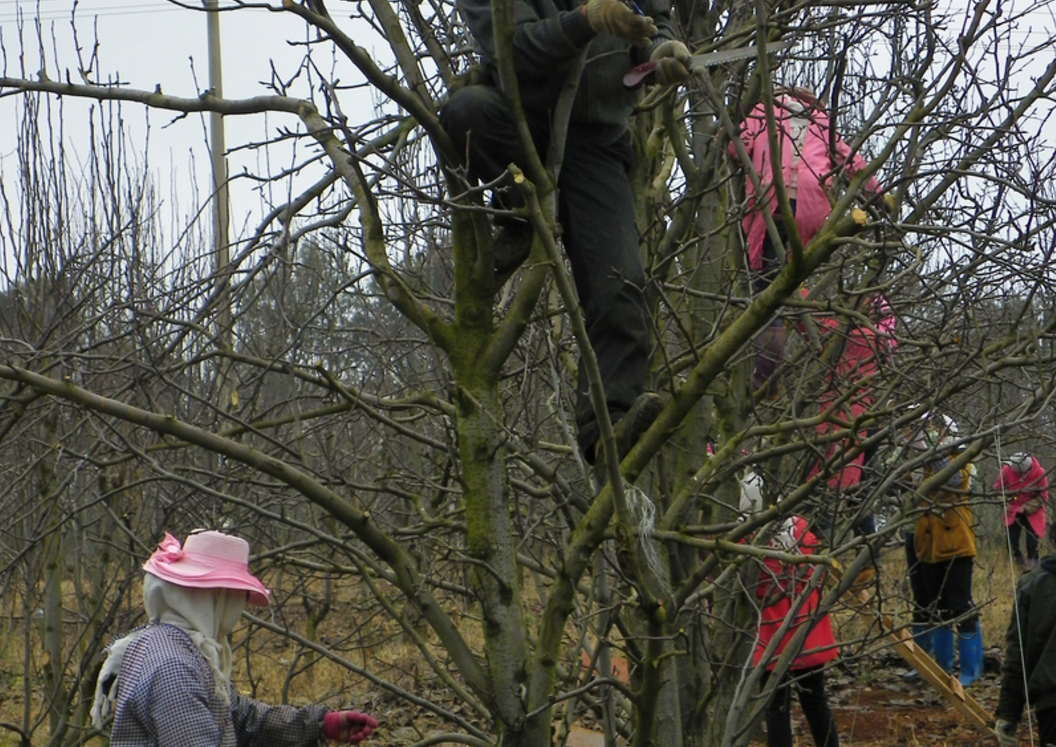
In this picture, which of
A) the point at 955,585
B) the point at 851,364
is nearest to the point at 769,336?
the point at 851,364

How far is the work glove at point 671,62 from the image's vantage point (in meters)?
2.59

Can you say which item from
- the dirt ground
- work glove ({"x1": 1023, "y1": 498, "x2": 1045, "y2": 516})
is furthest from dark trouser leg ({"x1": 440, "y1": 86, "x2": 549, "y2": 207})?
the dirt ground

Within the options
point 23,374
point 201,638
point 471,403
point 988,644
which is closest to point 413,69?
point 471,403

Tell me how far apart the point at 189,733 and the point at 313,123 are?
1.40 metres

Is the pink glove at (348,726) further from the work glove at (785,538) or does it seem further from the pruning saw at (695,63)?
the pruning saw at (695,63)

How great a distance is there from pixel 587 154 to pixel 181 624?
1.47 m

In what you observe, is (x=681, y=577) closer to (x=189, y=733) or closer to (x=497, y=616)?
(x=497, y=616)

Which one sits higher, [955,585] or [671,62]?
[671,62]

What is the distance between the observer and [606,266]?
3.02 m

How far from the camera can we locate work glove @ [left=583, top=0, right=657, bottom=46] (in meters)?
2.60

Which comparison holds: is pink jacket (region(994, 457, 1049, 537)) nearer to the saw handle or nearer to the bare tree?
the bare tree

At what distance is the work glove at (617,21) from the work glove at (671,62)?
2.0 inches

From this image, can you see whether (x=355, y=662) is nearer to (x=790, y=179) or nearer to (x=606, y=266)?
(x=790, y=179)

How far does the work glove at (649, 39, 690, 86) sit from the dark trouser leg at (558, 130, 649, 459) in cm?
45
